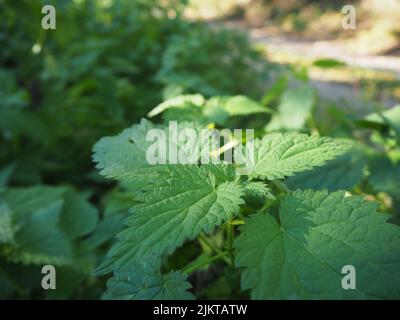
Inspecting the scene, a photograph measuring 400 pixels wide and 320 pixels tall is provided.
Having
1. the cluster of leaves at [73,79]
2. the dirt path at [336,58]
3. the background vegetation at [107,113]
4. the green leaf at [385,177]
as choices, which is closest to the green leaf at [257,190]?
the background vegetation at [107,113]

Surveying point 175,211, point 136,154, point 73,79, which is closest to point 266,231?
point 175,211

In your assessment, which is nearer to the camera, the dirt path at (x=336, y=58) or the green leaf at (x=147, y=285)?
the green leaf at (x=147, y=285)

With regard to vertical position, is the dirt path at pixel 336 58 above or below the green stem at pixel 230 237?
above

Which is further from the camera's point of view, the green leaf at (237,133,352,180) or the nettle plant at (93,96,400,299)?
the green leaf at (237,133,352,180)

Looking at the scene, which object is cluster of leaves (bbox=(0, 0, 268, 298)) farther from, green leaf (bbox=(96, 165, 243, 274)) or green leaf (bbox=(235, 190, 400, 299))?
green leaf (bbox=(235, 190, 400, 299))

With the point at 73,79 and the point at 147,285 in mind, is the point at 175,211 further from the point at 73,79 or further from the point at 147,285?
the point at 73,79

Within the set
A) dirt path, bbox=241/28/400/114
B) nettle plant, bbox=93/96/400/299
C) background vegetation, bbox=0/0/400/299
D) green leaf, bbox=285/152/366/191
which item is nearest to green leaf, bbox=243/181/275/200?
nettle plant, bbox=93/96/400/299

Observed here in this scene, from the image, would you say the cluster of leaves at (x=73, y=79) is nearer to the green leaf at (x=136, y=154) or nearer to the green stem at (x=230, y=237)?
the green leaf at (x=136, y=154)

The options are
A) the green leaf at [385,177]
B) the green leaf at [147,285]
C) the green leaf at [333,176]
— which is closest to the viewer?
the green leaf at [147,285]
